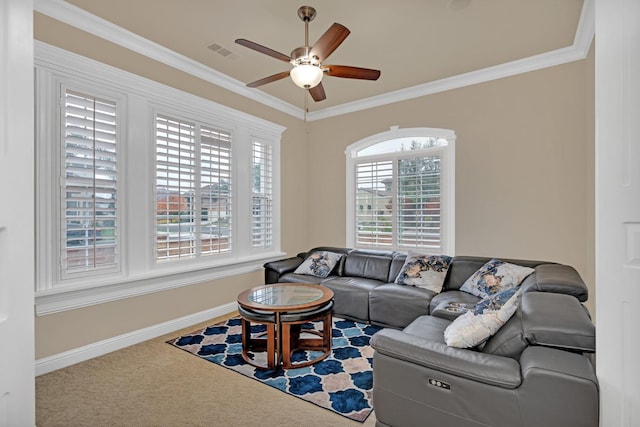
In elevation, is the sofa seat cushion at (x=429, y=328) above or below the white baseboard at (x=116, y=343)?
above

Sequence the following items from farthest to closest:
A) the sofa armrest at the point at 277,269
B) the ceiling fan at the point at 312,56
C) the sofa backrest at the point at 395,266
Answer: the sofa armrest at the point at 277,269 → the sofa backrest at the point at 395,266 → the ceiling fan at the point at 312,56

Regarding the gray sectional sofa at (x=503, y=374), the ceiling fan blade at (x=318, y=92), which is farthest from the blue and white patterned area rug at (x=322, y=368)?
the ceiling fan blade at (x=318, y=92)

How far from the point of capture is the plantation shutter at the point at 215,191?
4.05m

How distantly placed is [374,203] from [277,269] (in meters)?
1.84

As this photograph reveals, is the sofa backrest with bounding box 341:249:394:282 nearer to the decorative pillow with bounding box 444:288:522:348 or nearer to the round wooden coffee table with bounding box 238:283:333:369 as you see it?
the round wooden coffee table with bounding box 238:283:333:369

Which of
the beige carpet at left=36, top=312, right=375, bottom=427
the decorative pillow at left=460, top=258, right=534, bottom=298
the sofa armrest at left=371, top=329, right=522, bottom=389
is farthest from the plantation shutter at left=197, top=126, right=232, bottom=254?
the decorative pillow at left=460, top=258, right=534, bottom=298

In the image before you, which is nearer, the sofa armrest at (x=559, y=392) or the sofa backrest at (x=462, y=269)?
the sofa armrest at (x=559, y=392)

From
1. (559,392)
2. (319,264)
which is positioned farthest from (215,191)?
(559,392)

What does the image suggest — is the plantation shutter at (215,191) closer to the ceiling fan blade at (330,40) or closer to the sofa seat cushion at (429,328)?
the ceiling fan blade at (330,40)

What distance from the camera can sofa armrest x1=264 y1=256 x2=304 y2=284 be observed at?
4.62m

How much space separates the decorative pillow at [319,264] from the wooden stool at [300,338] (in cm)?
123

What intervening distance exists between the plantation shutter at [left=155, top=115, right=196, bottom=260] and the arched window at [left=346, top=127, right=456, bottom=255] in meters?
2.51

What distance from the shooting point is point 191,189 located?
3.90 metres
